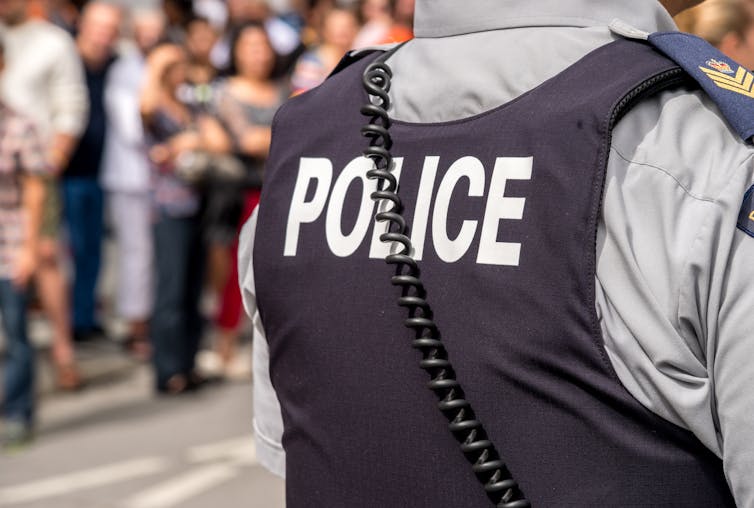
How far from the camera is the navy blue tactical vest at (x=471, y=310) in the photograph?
134cm

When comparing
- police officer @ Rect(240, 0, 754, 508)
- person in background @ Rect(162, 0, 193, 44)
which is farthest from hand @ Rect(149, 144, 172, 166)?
police officer @ Rect(240, 0, 754, 508)

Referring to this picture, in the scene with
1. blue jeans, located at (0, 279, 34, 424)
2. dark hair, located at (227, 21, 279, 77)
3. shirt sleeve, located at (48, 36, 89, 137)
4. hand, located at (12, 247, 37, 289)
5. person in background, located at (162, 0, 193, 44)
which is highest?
person in background, located at (162, 0, 193, 44)

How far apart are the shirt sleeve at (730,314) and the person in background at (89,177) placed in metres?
6.78

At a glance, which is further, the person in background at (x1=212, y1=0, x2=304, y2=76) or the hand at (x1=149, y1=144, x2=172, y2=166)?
the person in background at (x1=212, y1=0, x2=304, y2=76)

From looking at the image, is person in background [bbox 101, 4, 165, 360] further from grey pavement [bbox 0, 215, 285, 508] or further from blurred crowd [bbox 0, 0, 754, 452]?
grey pavement [bbox 0, 215, 285, 508]

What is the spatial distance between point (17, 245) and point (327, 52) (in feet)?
8.35

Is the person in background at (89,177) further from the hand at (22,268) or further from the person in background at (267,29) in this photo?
the hand at (22,268)

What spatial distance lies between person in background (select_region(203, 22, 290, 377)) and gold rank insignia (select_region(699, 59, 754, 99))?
201 inches

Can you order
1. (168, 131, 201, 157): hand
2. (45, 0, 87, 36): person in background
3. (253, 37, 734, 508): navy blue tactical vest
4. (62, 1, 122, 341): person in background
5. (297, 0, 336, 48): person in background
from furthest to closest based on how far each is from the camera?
1. (297, 0, 336, 48): person in background
2. (45, 0, 87, 36): person in background
3. (62, 1, 122, 341): person in background
4. (168, 131, 201, 157): hand
5. (253, 37, 734, 508): navy blue tactical vest

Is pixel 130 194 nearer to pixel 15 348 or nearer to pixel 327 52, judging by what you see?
pixel 327 52

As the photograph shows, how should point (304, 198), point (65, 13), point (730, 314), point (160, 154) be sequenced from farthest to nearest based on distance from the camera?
point (65, 13) → point (160, 154) → point (304, 198) → point (730, 314)

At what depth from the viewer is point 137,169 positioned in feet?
25.3

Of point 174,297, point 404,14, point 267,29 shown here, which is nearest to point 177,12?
point 267,29

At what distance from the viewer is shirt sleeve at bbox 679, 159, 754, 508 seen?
4.08 feet
